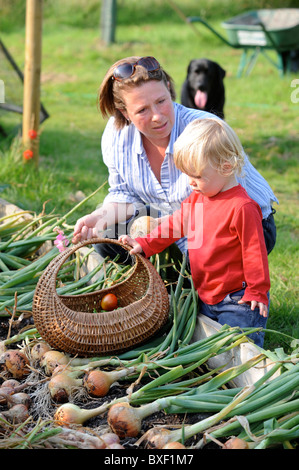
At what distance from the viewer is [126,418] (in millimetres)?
1775

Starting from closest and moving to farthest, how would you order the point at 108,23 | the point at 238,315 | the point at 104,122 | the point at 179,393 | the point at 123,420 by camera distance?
the point at 123,420 → the point at 179,393 → the point at 238,315 → the point at 104,122 → the point at 108,23

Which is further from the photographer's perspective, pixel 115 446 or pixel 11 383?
pixel 11 383

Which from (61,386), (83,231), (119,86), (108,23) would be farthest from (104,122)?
(61,386)

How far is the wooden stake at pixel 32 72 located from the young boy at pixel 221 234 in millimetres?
2135

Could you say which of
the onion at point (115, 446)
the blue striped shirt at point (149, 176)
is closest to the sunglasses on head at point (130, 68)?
the blue striped shirt at point (149, 176)

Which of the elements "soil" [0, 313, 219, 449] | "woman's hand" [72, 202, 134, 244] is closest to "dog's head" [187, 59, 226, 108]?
"woman's hand" [72, 202, 134, 244]

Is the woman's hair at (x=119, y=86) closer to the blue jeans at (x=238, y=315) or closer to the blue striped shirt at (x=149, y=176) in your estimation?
the blue striped shirt at (x=149, y=176)

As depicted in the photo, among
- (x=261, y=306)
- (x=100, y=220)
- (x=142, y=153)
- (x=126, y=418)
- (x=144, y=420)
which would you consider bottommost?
(x=144, y=420)

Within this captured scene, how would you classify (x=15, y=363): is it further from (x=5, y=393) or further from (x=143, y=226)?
(x=143, y=226)

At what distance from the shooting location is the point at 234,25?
8.12m

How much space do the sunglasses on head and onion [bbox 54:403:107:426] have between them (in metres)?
1.34

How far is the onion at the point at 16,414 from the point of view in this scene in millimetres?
1880

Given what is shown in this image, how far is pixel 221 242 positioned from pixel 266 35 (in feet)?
20.2
